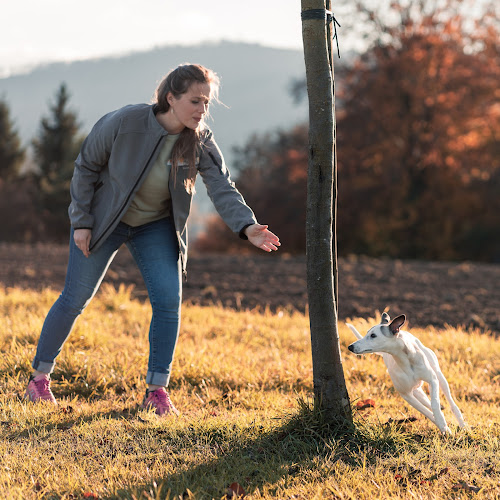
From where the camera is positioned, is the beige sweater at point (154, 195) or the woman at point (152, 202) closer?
the woman at point (152, 202)

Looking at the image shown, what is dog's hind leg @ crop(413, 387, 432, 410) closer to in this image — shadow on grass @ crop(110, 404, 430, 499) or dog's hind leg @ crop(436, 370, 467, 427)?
dog's hind leg @ crop(436, 370, 467, 427)

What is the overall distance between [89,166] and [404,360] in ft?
6.88

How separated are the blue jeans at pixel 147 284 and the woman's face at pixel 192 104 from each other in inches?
26.3

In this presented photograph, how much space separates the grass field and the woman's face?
5.52 feet

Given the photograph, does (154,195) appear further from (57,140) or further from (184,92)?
(57,140)

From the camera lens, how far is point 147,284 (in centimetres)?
384

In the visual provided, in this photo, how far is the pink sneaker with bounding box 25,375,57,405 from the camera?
3.87 metres

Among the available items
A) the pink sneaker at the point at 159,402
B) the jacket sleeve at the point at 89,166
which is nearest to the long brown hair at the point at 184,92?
the jacket sleeve at the point at 89,166

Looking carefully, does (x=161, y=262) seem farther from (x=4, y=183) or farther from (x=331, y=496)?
(x=4, y=183)

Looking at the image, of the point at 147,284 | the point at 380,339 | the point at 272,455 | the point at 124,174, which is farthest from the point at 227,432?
the point at 124,174

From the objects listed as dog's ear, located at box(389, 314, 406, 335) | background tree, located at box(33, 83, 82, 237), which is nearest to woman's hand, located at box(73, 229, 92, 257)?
dog's ear, located at box(389, 314, 406, 335)

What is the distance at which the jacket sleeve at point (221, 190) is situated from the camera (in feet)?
11.5

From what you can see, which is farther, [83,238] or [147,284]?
[147,284]

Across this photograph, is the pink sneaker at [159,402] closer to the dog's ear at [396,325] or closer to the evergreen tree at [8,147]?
Result: the dog's ear at [396,325]
